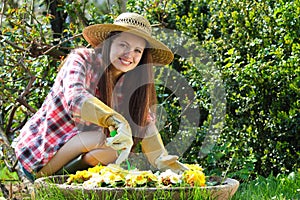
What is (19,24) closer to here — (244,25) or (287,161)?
(244,25)

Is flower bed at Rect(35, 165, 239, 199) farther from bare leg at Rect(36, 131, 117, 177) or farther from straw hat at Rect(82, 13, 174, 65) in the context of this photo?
straw hat at Rect(82, 13, 174, 65)

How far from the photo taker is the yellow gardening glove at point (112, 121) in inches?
88.6

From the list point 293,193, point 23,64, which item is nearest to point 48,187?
point 293,193

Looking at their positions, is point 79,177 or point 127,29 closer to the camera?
point 79,177

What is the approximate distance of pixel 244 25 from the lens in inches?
144

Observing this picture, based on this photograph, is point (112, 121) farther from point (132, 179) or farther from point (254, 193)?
point (254, 193)

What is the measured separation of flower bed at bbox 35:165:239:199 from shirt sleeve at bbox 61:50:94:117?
320 mm

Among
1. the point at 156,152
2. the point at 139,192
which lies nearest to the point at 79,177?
the point at 139,192

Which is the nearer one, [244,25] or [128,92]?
[128,92]

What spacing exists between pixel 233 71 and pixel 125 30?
101cm

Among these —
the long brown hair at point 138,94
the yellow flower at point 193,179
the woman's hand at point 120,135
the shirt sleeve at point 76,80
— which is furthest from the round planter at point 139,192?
the long brown hair at point 138,94

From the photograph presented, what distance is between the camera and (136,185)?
6.65 ft

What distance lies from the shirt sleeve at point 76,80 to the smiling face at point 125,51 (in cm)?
14

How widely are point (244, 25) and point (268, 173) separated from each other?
0.97 metres
